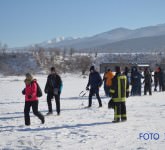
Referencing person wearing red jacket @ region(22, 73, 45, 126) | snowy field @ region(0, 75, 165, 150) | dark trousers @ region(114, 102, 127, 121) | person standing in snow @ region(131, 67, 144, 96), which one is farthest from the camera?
person standing in snow @ region(131, 67, 144, 96)

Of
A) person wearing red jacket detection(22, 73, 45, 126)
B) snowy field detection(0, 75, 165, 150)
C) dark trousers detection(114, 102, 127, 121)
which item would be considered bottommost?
snowy field detection(0, 75, 165, 150)

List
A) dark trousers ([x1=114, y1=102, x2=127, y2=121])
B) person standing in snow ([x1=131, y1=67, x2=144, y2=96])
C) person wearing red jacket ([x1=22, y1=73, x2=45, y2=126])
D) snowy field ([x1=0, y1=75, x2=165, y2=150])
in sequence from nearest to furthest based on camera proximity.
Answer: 1. snowy field ([x1=0, y1=75, x2=165, y2=150])
2. person wearing red jacket ([x1=22, y1=73, x2=45, y2=126])
3. dark trousers ([x1=114, y1=102, x2=127, y2=121])
4. person standing in snow ([x1=131, y1=67, x2=144, y2=96])

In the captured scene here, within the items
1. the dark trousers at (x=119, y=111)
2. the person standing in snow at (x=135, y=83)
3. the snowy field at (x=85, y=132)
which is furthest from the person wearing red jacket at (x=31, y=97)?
the person standing in snow at (x=135, y=83)

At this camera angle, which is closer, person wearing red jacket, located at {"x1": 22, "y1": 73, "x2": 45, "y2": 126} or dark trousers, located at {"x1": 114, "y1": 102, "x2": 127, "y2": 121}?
person wearing red jacket, located at {"x1": 22, "y1": 73, "x2": 45, "y2": 126}

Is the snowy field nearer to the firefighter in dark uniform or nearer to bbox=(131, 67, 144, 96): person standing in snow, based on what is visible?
the firefighter in dark uniform

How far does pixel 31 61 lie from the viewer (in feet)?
277

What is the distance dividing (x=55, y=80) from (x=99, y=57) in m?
108

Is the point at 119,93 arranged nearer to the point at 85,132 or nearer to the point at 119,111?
the point at 119,111

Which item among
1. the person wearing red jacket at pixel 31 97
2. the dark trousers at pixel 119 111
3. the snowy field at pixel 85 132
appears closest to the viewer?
the snowy field at pixel 85 132

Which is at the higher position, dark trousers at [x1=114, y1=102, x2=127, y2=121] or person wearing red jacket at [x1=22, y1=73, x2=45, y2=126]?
person wearing red jacket at [x1=22, y1=73, x2=45, y2=126]

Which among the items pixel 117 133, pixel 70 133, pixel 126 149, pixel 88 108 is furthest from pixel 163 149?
pixel 88 108

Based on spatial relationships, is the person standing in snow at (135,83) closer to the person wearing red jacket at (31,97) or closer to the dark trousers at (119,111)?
the dark trousers at (119,111)

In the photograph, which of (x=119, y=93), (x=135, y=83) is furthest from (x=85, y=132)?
(x=135, y=83)

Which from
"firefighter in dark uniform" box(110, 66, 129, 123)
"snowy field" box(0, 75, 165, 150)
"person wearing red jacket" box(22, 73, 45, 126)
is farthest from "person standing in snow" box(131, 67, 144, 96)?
"person wearing red jacket" box(22, 73, 45, 126)
